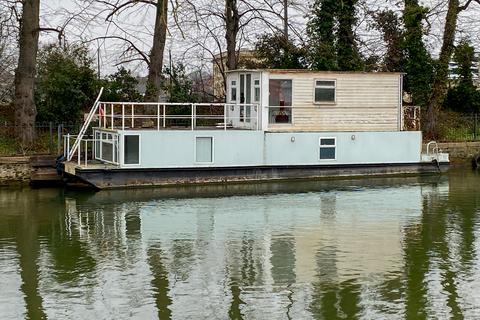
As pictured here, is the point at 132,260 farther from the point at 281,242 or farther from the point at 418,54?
the point at 418,54

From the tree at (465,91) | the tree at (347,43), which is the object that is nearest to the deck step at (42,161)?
the tree at (347,43)

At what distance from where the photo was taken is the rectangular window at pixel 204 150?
25906 mm

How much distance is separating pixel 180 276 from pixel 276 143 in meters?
13.5

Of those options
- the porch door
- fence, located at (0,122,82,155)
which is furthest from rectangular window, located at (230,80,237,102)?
fence, located at (0,122,82,155)

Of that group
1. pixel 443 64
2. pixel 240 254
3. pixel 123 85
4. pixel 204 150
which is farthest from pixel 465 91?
pixel 240 254

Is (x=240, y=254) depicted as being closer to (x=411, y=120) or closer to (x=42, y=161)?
(x=42, y=161)

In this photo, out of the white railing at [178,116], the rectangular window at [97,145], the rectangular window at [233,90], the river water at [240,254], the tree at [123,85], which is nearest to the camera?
the river water at [240,254]

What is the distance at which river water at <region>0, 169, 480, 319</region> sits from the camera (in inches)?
468

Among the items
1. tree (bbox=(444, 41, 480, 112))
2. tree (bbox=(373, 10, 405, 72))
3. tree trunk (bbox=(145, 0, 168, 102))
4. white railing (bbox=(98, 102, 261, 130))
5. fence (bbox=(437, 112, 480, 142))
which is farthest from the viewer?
tree (bbox=(444, 41, 480, 112))

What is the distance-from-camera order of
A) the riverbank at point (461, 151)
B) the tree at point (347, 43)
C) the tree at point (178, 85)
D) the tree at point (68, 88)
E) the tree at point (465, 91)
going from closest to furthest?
the tree at point (68, 88) < the tree at point (178, 85) < the riverbank at point (461, 151) < the tree at point (347, 43) < the tree at point (465, 91)

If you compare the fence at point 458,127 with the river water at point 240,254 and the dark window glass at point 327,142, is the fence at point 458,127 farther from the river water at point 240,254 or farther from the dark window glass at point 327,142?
the river water at point 240,254

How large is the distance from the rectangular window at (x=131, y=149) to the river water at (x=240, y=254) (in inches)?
46.1

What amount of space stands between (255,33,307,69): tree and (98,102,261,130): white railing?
364cm

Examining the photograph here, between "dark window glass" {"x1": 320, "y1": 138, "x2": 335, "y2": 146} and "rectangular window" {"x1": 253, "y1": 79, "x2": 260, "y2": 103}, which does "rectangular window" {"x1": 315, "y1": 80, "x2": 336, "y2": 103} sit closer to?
"dark window glass" {"x1": 320, "y1": 138, "x2": 335, "y2": 146}
